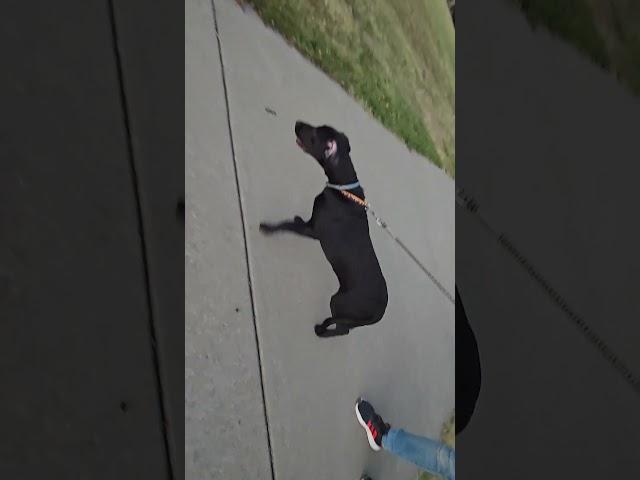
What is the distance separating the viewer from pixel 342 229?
2648 millimetres

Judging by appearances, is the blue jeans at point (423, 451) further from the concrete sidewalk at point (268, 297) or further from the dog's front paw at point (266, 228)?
the dog's front paw at point (266, 228)

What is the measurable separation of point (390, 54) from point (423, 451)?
2.98 meters

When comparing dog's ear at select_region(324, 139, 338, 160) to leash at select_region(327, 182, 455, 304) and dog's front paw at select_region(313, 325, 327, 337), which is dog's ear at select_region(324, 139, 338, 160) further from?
dog's front paw at select_region(313, 325, 327, 337)

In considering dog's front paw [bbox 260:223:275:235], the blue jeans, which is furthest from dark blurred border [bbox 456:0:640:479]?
dog's front paw [bbox 260:223:275:235]

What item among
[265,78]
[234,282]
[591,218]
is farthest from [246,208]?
[591,218]

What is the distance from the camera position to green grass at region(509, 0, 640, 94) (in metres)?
3.00

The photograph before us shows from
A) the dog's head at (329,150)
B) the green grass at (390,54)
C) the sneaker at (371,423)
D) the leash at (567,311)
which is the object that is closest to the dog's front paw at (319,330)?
the sneaker at (371,423)

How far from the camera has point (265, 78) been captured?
2.91 m

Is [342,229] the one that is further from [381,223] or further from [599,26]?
[599,26]

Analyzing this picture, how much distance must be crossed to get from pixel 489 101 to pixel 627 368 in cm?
132

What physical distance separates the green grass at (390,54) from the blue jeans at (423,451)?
88.7 inches
